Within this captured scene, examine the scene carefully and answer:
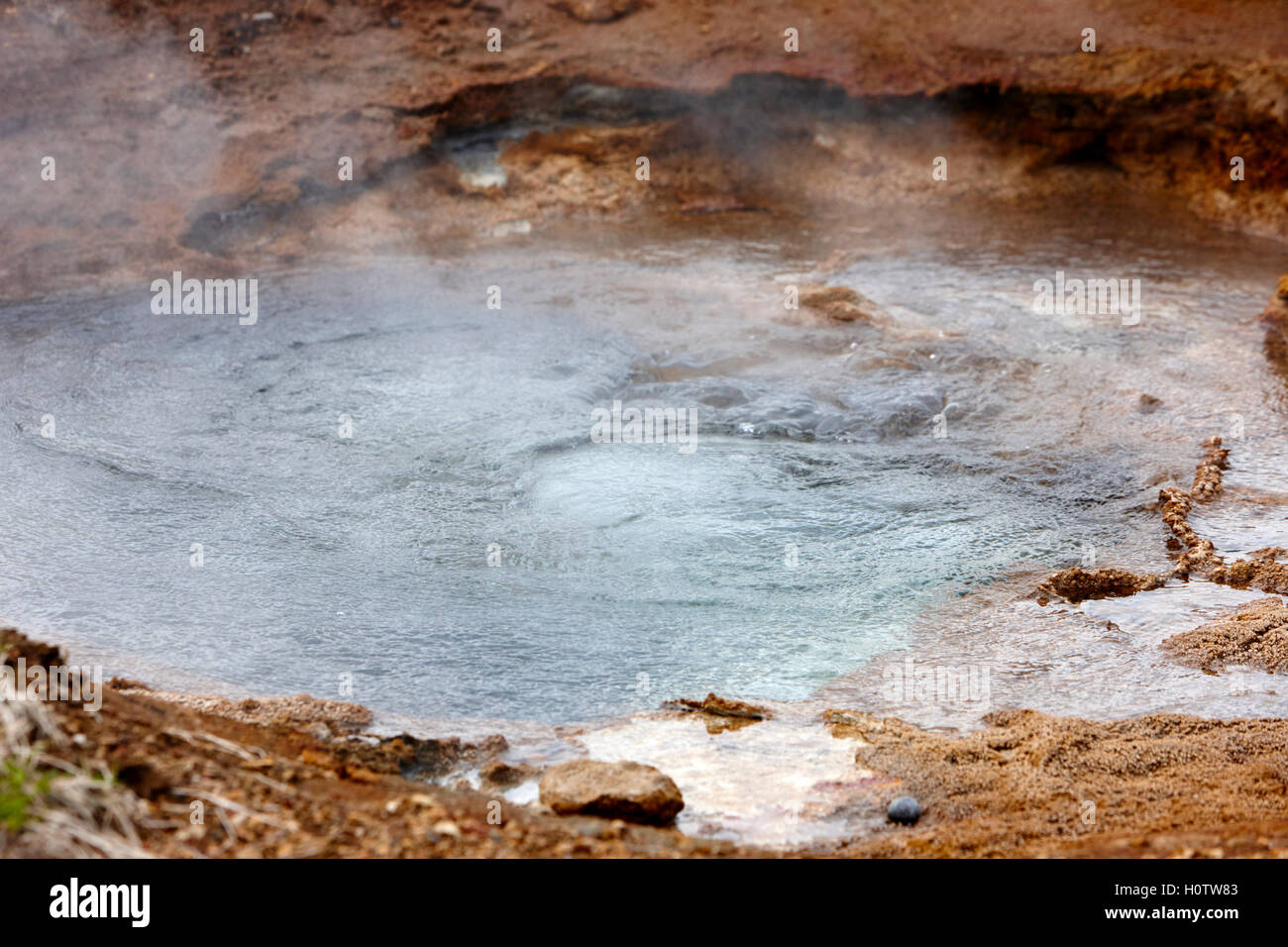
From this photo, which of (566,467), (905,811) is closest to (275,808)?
(905,811)

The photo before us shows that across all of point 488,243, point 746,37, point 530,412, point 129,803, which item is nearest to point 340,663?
point 129,803

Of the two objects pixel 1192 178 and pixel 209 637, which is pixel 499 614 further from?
pixel 1192 178

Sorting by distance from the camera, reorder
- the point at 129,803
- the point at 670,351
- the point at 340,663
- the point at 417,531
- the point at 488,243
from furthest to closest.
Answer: the point at 488,243
the point at 670,351
the point at 417,531
the point at 340,663
the point at 129,803

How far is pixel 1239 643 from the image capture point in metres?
4.41

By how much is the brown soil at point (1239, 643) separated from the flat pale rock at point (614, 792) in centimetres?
223

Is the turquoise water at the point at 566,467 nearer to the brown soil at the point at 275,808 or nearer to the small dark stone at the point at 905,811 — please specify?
the small dark stone at the point at 905,811

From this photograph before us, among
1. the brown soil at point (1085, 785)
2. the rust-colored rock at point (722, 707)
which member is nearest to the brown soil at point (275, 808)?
the brown soil at point (1085, 785)

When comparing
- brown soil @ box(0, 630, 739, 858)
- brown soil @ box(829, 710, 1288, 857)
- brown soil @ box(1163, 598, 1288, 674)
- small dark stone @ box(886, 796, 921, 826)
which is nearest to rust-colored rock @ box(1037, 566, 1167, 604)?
brown soil @ box(1163, 598, 1288, 674)

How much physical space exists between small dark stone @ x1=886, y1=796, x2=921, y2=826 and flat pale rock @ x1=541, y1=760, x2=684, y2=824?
2.06 feet

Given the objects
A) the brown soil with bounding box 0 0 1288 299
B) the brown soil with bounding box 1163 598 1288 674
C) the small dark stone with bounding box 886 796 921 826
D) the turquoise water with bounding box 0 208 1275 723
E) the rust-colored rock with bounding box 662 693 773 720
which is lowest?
the small dark stone with bounding box 886 796 921 826

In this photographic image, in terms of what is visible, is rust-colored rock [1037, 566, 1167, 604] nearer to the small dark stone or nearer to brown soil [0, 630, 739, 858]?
the small dark stone

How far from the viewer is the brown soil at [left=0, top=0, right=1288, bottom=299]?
384 inches

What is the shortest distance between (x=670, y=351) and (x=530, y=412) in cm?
137

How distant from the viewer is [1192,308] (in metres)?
8.22
